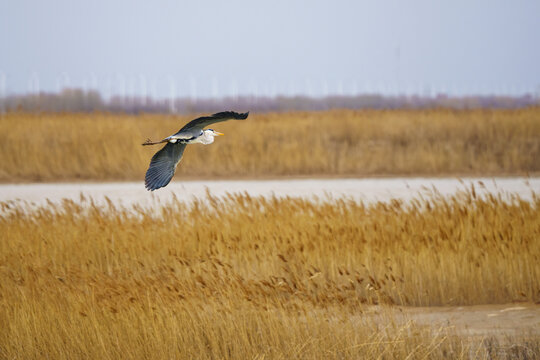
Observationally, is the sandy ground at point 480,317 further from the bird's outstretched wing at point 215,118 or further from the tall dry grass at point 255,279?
the bird's outstretched wing at point 215,118

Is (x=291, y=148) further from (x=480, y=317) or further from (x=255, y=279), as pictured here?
(x=480, y=317)

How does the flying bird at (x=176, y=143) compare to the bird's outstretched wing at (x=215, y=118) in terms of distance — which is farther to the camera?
the flying bird at (x=176, y=143)

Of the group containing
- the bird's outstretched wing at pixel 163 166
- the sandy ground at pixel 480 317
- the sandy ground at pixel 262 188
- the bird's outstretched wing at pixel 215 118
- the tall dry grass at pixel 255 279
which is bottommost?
the sandy ground at pixel 262 188

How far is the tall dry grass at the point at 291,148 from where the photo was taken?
15.1m

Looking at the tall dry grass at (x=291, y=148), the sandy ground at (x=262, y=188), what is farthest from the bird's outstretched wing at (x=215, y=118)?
the tall dry grass at (x=291, y=148)

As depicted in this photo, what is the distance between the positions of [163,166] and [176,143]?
0.13 metres

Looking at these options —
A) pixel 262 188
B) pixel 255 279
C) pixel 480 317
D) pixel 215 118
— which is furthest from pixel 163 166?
pixel 262 188

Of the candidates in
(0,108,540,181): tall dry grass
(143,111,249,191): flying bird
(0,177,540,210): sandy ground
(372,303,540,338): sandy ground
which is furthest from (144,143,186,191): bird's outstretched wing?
(0,108,540,181): tall dry grass

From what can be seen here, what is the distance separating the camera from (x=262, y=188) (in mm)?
13570

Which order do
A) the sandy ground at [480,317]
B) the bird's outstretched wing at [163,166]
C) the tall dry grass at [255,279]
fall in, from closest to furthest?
the bird's outstretched wing at [163,166]
the tall dry grass at [255,279]
the sandy ground at [480,317]

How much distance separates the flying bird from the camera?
329 centimetres

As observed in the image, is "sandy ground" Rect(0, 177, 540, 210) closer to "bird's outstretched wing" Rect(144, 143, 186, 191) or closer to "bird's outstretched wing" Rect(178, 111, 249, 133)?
A: "bird's outstretched wing" Rect(144, 143, 186, 191)

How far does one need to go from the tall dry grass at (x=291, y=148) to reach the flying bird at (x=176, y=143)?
10.5 metres

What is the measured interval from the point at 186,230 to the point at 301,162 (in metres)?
7.62
